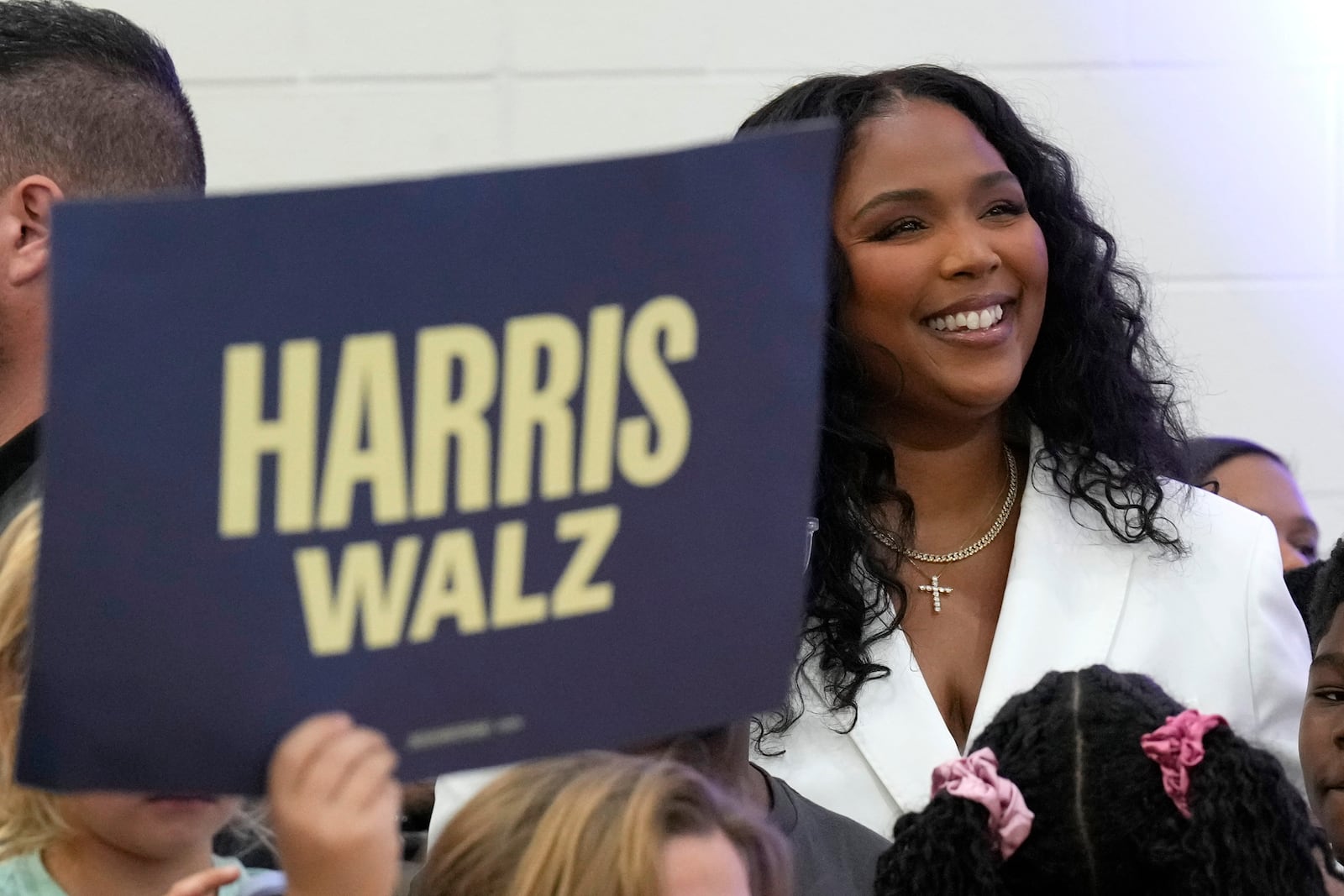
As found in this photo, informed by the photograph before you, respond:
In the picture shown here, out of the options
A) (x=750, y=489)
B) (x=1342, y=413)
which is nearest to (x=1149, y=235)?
(x=1342, y=413)

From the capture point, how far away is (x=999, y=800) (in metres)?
1.06

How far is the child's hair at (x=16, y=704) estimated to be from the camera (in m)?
1.08

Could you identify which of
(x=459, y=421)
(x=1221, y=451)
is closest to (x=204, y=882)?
(x=459, y=421)

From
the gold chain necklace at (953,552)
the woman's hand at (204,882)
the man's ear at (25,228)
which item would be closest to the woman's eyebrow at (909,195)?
the gold chain necklace at (953,552)

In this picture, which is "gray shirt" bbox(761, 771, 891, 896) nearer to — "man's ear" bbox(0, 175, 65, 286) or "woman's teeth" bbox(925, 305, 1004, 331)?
"woman's teeth" bbox(925, 305, 1004, 331)

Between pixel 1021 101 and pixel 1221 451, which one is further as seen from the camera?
pixel 1021 101

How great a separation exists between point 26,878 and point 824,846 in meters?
0.58

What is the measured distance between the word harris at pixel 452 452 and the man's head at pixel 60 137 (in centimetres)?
83

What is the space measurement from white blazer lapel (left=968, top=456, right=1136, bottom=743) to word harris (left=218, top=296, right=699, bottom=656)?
883mm

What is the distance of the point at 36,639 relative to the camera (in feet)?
2.44

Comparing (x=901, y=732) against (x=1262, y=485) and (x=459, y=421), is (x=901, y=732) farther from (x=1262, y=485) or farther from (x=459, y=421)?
(x=1262, y=485)

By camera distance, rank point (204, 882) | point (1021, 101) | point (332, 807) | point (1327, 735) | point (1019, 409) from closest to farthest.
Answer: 1. point (332, 807)
2. point (204, 882)
3. point (1327, 735)
4. point (1019, 409)
5. point (1021, 101)

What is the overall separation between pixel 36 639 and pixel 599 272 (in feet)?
0.87

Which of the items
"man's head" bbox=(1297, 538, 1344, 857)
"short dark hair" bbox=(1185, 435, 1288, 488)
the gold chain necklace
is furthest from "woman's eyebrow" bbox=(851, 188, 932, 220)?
"short dark hair" bbox=(1185, 435, 1288, 488)
